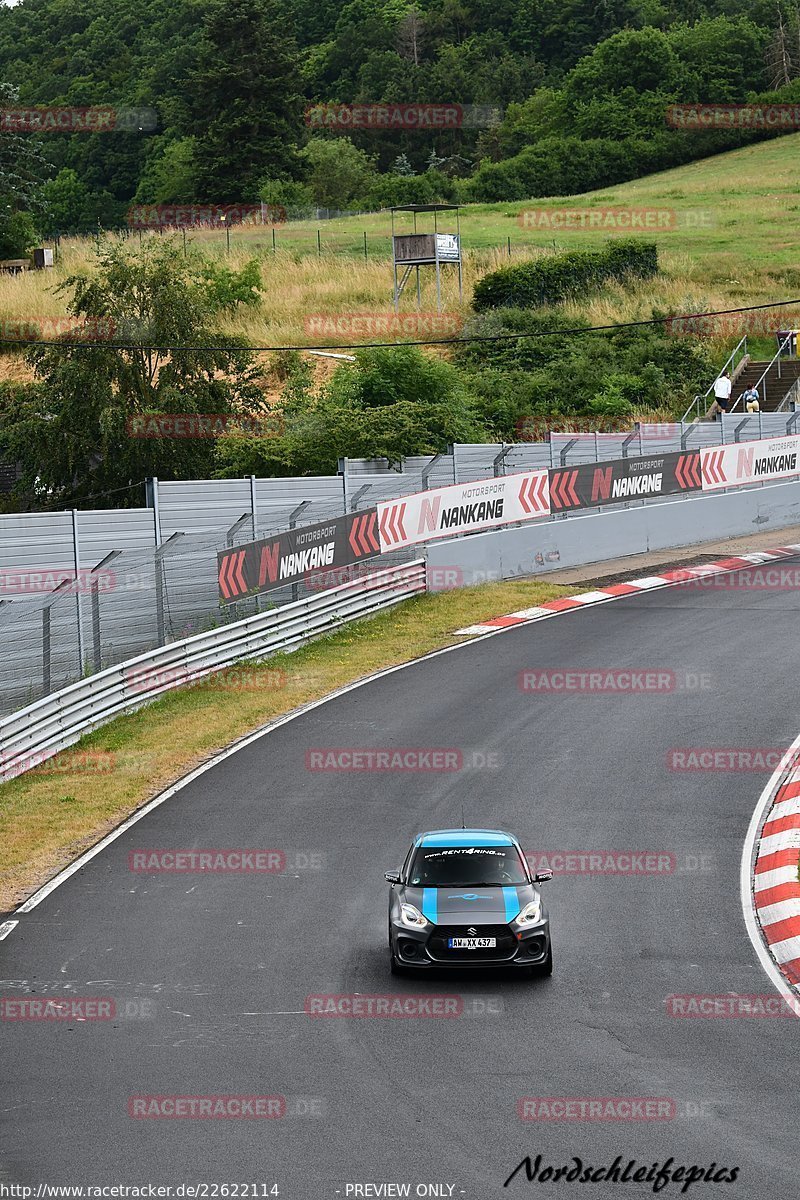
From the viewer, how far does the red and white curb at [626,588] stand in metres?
28.7

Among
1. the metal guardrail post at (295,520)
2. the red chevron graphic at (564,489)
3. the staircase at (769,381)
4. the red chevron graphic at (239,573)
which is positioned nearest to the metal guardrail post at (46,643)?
the red chevron graphic at (239,573)

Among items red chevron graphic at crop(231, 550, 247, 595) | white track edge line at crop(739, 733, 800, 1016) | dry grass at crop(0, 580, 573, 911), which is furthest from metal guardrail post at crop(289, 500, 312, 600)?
white track edge line at crop(739, 733, 800, 1016)

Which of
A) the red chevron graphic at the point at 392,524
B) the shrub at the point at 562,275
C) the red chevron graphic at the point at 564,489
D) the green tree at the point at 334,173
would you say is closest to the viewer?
the red chevron graphic at the point at 392,524

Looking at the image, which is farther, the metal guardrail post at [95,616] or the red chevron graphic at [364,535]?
the red chevron graphic at [364,535]

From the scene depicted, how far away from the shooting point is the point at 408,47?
14762 centimetres

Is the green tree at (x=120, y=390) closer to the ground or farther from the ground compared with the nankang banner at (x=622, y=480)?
farther from the ground

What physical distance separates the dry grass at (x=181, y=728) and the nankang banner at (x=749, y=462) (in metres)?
7.97

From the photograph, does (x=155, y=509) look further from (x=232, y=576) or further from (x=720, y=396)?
(x=720, y=396)

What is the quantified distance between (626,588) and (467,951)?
19780 millimetres

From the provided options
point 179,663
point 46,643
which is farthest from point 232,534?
point 46,643

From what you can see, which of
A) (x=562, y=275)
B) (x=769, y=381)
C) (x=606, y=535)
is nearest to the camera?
(x=606, y=535)

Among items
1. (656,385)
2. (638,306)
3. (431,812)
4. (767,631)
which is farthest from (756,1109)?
(638,306)

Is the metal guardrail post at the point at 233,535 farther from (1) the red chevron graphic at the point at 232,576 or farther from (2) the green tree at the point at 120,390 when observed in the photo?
(2) the green tree at the point at 120,390

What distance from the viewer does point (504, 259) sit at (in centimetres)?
6322
